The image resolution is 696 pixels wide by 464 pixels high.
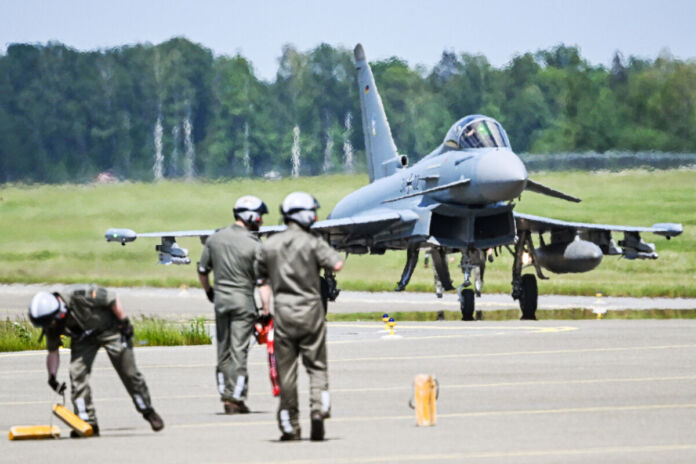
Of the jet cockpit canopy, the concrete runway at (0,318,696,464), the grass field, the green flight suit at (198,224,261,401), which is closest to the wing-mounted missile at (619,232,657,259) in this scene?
the jet cockpit canopy

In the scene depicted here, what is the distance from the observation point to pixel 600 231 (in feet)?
105

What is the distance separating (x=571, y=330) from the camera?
24094mm

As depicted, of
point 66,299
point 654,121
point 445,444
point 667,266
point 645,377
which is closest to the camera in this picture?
point 445,444

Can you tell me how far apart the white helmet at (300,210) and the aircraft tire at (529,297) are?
57.6 ft

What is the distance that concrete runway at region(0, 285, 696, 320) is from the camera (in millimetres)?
33812

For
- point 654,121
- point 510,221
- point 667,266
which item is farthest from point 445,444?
point 654,121

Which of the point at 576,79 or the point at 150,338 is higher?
the point at 576,79

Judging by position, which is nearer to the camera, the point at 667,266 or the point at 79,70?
the point at 667,266

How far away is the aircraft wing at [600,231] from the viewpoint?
3091 cm

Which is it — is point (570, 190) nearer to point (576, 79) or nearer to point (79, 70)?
point (576, 79)

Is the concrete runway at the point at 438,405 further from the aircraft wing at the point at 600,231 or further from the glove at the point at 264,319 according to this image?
the aircraft wing at the point at 600,231

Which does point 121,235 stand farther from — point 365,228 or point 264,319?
point 264,319

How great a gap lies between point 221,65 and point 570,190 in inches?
915

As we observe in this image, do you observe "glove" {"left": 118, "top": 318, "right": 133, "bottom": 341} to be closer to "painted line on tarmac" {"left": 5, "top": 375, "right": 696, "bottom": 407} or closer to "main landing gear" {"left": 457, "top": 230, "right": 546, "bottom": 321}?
"painted line on tarmac" {"left": 5, "top": 375, "right": 696, "bottom": 407}
